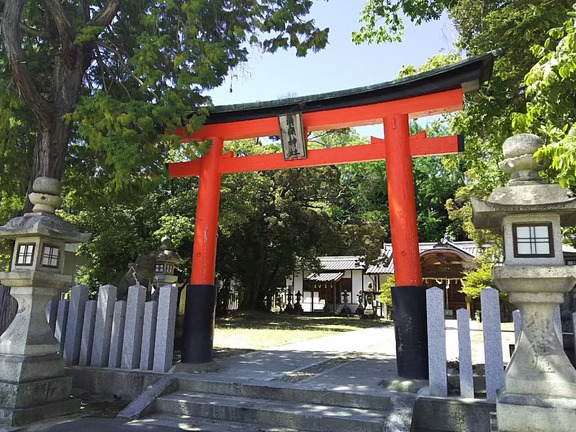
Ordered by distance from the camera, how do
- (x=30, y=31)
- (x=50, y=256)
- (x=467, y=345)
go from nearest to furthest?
(x=467, y=345) < (x=50, y=256) < (x=30, y=31)

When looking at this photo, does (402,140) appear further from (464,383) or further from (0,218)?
(0,218)

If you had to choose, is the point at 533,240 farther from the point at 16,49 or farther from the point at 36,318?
the point at 16,49

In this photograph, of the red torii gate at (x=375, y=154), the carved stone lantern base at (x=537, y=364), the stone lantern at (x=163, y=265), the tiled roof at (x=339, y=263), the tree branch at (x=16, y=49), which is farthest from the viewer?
the tiled roof at (x=339, y=263)

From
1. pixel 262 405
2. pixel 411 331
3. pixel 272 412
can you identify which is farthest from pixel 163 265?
pixel 411 331

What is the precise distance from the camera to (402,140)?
612cm

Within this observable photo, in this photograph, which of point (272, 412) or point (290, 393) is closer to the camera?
point (272, 412)

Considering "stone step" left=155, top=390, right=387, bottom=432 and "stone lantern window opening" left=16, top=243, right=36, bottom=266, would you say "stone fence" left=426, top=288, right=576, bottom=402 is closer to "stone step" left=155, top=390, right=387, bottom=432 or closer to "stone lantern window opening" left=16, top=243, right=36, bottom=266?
"stone step" left=155, top=390, right=387, bottom=432

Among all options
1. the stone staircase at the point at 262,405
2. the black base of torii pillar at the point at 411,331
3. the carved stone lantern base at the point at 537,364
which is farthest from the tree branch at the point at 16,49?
the carved stone lantern base at the point at 537,364

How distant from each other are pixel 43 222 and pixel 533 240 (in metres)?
5.48

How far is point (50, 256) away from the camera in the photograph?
5.51 m

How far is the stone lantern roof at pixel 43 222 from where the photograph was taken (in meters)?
5.39

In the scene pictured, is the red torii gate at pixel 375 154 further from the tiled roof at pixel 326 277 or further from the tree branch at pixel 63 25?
the tiled roof at pixel 326 277

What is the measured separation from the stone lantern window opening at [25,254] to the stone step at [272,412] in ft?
7.75

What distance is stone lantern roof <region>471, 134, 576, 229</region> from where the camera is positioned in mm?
3812
